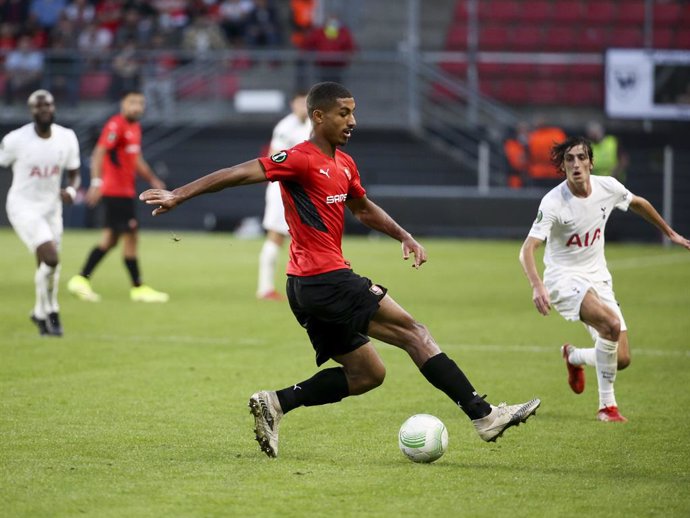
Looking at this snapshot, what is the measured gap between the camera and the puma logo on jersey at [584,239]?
29.5ft

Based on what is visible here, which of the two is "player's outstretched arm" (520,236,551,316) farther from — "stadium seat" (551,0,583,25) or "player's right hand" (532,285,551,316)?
"stadium seat" (551,0,583,25)

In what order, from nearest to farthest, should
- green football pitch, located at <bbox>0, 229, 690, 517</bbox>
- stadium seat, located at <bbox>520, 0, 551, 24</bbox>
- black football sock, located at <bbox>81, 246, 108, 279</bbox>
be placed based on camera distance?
green football pitch, located at <bbox>0, 229, 690, 517</bbox>
black football sock, located at <bbox>81, 246, 108, 279</bbox>
stadium seat, located at <bbox>520, 0, 551, 24</bbox>

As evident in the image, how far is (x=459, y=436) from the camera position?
7910mm

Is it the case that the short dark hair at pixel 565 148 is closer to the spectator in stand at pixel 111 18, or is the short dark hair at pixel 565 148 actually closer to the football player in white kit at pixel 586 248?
the football player in white kit at pixel 586 248

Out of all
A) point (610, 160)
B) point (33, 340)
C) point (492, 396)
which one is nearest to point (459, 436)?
point (492, 396)

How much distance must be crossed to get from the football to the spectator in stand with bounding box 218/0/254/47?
23837 mm

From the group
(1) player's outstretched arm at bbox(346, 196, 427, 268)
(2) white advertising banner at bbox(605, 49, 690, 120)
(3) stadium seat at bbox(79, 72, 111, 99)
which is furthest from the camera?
(3) stadium seat at bbox(79, 72, 111, 99)

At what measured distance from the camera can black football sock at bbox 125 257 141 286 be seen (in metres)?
15.8

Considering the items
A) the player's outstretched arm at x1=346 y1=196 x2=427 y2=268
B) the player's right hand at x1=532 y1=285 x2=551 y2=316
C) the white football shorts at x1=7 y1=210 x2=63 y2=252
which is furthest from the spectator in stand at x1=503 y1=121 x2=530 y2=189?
the player's outstretched arm at x1=346 y1=196 x2=427 y2=268

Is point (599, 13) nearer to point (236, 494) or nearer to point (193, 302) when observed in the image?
point (193, 302)

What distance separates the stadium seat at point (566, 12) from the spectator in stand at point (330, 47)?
17.1 ft

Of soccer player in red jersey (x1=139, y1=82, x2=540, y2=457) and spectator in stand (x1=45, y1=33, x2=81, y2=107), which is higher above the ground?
soccer player in red jersey (x1=139, y1=82, x2=540, y2=457)

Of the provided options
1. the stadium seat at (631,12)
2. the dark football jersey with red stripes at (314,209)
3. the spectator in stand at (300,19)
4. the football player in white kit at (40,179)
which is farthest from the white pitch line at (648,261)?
the dark football jersey with red stripes at (314,209)

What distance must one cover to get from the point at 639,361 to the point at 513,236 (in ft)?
49.6
